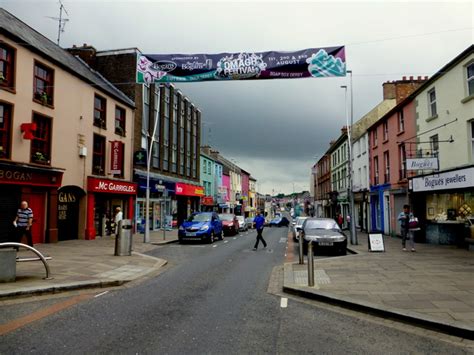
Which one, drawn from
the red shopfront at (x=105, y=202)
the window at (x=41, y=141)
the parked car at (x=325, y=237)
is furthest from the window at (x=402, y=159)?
the window at (x=41, y=141)

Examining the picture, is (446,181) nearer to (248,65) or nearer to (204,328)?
(248,65)

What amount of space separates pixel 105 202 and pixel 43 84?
307 inches

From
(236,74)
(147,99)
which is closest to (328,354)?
(236,74)

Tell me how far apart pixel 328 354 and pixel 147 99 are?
26.8 m

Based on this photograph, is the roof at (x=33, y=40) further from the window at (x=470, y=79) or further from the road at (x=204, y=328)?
the window at (x=470, y=79)

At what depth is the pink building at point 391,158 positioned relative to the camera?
70.2 ft

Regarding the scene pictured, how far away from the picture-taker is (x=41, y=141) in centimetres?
1708

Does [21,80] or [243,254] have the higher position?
[21,80]

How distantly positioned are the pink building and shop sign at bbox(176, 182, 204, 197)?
1605 cm

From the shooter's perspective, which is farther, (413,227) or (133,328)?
(413,227)

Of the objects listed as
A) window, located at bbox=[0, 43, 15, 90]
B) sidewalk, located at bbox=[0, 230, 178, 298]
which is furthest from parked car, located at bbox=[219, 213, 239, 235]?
window, located at bbox=[0, 43, 15, 90]

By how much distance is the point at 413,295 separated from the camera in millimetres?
7160

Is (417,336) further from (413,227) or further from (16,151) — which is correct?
(16,151)

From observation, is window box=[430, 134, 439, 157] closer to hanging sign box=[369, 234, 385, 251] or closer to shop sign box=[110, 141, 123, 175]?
hanging sign box=[369, 234, 385, 251]
